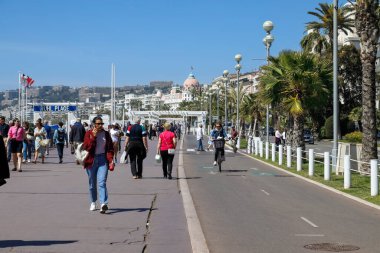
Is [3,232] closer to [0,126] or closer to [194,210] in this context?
[194,210]

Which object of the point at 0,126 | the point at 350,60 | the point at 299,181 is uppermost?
the point at 350,60

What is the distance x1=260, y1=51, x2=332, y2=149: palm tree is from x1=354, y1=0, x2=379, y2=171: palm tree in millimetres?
6403

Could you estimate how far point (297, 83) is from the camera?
91.5 ft

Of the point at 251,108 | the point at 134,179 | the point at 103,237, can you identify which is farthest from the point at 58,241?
the point at 251,108

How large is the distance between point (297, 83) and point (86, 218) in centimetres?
1872

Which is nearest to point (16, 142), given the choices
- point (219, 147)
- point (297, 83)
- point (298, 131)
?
point (219, 147)

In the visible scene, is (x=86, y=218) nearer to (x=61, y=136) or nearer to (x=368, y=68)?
(x=368, y=68)

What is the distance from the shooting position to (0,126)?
2295cm

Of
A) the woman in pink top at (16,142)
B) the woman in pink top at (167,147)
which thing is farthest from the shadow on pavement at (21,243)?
the woman in pink top at (16,142)

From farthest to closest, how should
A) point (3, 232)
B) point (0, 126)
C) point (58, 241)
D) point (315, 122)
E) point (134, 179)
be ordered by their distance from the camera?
point (315, 122), point (0, 126), point (134, 179), point (3, 232), point (58, 241)

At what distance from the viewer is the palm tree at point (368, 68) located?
2105cm

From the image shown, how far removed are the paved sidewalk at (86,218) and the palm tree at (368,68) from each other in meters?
7.18

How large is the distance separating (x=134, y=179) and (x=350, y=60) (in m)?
55.1

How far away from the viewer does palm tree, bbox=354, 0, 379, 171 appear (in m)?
21.0
